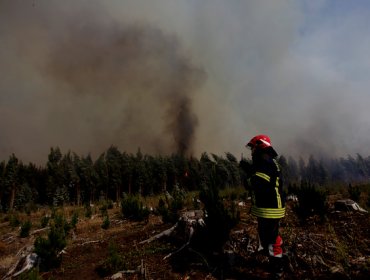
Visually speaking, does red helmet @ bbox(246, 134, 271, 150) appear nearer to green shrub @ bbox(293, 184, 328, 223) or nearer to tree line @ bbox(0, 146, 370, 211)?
green shrub @ bbox(293, 184, 328, 223)

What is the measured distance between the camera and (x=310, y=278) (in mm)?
4125

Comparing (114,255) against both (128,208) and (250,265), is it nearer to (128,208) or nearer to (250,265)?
(250,265)

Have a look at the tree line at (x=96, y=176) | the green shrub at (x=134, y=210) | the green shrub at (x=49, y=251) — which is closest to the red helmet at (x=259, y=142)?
the green shrub at (x=49, y=251)

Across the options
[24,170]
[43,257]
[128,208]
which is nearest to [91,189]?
[24,170]

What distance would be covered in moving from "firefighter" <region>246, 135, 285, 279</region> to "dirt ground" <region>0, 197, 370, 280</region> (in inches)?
18.2

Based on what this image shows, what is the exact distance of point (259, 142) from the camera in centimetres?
476

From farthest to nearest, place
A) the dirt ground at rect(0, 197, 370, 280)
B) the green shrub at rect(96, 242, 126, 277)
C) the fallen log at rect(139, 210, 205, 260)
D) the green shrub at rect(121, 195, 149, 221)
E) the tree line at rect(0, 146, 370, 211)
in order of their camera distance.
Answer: the tree line at rect(0, 146, 370, 211)
the green shrub at rect(121, 195, 149, 221)
the fallen log at rect(139, 210, 205, 260)
the green shrub at rect(96, 242, 126, 277)
the dirt ground at rect(0, 197, 370, 280)

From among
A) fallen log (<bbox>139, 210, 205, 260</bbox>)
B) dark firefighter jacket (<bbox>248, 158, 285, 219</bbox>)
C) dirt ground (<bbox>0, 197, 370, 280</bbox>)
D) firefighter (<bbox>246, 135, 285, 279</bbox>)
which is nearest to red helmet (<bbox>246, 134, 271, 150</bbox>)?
firefighter (<bbox>246, 135, 285, 279</bbox>)

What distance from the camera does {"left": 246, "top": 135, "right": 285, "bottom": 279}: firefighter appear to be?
14.1 ft

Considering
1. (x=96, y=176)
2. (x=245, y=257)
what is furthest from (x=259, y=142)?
(x=96, y=176)

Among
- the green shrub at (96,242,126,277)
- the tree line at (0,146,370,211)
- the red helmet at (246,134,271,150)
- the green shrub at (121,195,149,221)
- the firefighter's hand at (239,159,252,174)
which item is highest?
the tree line at (0,146,370,211)

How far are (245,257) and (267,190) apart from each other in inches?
62.1

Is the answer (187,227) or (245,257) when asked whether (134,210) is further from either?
(245,257)

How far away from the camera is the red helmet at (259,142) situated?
4.73m
